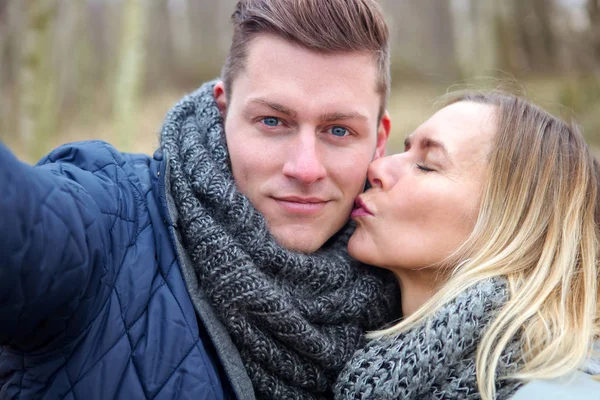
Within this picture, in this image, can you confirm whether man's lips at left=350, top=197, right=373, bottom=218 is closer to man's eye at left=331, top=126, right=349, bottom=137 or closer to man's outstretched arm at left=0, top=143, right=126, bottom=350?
man's eye at left=331, top=126, right=349, bottom=137

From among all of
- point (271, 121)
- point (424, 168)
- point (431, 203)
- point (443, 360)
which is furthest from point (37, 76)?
point (443, 360)

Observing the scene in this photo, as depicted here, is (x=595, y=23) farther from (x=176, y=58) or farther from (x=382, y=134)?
(x=382, y=134)

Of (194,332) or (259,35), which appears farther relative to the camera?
(259,35)

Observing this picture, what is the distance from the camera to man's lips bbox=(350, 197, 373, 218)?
243 centimetres

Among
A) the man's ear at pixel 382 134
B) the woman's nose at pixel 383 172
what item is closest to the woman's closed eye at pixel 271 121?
the woman's nose at pixel 383 172

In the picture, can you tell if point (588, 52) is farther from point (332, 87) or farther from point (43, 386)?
point (43, 386)

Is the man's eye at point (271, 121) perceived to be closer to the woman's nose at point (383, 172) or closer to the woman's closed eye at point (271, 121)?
the woman's closed eye at point (271, 121)

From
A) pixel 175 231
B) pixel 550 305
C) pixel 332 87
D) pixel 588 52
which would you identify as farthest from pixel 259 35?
pixel 588 52

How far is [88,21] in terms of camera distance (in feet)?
34.3

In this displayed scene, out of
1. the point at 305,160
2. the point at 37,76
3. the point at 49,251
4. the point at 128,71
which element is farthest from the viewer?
the point at 128,71

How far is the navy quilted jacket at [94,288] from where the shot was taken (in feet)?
4.83

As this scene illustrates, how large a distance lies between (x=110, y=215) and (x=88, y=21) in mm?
9402

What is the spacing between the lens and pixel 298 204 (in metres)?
2.28

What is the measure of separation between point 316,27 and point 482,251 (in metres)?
0.92
